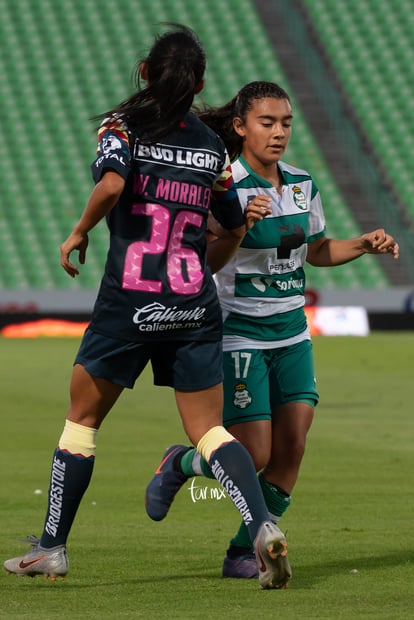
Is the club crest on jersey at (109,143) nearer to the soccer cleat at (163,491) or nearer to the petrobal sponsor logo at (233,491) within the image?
the petrobal sponsor logo at (233,491)

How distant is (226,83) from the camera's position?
29938 mm

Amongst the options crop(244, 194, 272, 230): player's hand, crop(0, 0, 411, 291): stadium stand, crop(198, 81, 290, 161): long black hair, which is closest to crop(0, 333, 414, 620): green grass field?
crop(244, 194, 272, 230): player's hand

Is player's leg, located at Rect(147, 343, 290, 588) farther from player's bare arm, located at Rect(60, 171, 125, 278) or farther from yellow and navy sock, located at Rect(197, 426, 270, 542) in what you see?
player's bare arm, located at Rect(60, 171, 125, 278)

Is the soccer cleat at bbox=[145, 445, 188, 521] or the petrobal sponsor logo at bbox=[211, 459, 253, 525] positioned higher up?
the petrobal sponsor logo at bbox=[211, 459, 253, 525]

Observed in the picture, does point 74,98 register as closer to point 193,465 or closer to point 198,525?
point 198,525

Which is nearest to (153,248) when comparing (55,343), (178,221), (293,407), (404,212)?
(178,221)

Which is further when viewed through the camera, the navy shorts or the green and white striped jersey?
the green and white striped jersey

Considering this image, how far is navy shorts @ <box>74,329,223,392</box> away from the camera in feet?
16.9

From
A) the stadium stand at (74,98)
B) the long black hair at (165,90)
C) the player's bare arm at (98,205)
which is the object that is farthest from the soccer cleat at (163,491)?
the stadium stand at (74,98)

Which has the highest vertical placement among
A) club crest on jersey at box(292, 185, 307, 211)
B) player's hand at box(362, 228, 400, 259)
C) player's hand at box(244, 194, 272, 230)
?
player's hand at box(244, 194, 272, 230)

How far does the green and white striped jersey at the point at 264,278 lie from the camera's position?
600cm

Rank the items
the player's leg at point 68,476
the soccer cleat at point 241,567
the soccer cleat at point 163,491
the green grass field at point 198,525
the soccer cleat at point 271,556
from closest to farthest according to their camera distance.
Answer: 1. the soccer cleat at point 271,556
2. the green grass field at point 198,525
3. the player's leg at point 68,476
4. the soccer cleat at point 241,567
5. the soccer cleat at point 163,491

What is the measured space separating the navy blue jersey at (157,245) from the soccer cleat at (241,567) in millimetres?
1095

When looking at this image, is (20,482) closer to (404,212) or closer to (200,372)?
(200,372)
